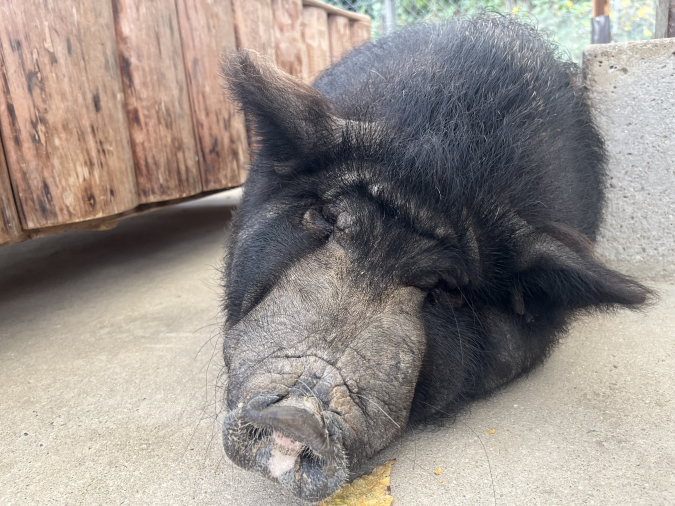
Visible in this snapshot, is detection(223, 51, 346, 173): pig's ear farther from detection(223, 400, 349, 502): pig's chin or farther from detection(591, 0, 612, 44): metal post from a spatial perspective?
detection(591, 0, 612, 44): metal post

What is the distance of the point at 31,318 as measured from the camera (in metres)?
3.18

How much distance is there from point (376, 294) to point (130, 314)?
207 cm

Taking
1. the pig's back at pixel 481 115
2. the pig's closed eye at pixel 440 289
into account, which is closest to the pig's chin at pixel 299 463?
the pig's closed eye at pixel 440 289

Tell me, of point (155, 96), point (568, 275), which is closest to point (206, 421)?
point (568, 275)

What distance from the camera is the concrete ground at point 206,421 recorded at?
1.75 meters

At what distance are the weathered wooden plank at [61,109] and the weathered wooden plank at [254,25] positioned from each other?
144 centimetres

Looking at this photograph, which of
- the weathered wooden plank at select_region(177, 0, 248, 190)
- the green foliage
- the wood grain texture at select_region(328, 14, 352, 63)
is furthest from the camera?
the green foliage

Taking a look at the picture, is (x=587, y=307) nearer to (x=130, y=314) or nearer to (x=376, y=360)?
(x=376, y=360)

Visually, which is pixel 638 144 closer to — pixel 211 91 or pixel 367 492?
pixel 367 492

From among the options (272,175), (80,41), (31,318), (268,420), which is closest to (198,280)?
(31,318)

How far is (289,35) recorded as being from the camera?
5.30 m

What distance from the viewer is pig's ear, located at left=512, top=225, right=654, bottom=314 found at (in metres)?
1.82

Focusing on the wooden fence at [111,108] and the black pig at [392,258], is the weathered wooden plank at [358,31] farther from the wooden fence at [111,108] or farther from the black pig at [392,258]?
the black pig at [392,258]

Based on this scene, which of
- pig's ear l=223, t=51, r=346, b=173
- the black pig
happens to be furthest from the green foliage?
pig's ear l=223, t=51, r=346, b=173
